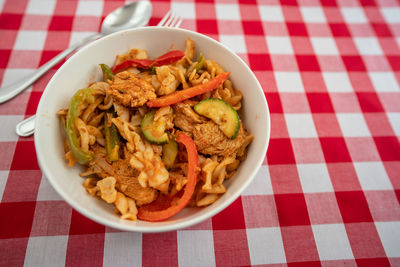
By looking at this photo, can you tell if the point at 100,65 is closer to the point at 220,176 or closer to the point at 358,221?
the point at 220,176

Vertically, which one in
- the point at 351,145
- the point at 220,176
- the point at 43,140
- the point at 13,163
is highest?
the point at 43,140

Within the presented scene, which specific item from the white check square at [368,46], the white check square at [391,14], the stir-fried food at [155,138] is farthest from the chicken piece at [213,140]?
the white check square at [391,14]

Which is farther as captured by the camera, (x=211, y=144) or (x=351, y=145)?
(x=351, y=145)

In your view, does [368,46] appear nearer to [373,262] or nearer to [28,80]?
[373,262]

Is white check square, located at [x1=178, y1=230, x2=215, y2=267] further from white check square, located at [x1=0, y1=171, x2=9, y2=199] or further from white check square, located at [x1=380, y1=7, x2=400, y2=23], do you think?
white check square, located at [x1=380, y1=7, x2=400, y2=23]

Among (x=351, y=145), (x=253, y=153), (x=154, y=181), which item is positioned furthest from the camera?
(x=351, y=145)

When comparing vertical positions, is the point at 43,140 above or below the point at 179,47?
below

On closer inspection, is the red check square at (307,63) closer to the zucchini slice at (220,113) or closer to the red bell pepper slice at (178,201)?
the zucchini slice at (220,113)

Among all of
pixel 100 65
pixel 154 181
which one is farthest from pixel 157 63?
pixel 154 181
